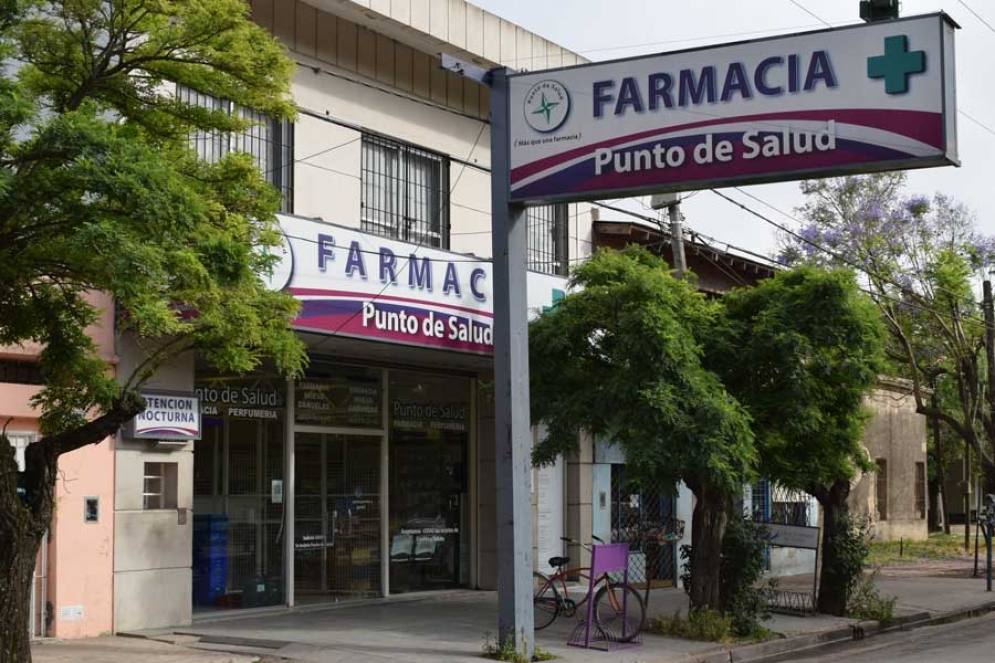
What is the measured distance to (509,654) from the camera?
12992 millimetres

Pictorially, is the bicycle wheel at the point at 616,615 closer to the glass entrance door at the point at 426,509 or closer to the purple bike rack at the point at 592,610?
the purple bike rack at the point at 592,610

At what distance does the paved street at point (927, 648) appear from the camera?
1446 cm

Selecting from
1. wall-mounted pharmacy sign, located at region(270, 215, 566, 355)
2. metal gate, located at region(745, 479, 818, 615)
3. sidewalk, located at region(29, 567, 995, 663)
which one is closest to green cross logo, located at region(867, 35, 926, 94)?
sidewalk, located at region(29, 567, 995, 663)

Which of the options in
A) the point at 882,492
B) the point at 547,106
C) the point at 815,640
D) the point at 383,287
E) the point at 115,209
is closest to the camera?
the point at 115,209

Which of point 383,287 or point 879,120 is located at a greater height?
point 879,120

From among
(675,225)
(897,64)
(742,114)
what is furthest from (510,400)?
(675,225)

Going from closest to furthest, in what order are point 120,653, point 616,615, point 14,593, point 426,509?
point 14,593 → point 120,653 → point 616,615 → point 426,509

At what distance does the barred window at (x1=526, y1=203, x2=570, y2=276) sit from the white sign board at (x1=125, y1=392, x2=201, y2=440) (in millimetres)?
7425

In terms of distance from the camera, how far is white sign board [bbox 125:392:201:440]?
14.5 meters

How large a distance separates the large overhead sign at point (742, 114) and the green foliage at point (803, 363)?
10.9 ft

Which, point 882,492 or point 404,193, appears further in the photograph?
point 882,492

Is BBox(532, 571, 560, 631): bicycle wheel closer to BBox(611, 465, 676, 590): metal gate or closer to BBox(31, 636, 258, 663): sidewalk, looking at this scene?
BBox(31, 636, 258, 663): sidewalk

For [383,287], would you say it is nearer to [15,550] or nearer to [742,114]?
[742,114]

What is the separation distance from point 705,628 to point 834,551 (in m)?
3.59
